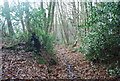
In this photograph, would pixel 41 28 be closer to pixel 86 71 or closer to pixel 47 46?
pixel 47 46

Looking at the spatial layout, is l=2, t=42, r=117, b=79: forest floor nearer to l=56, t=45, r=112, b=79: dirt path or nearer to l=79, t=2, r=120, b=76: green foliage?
l=56, t=45, r=112, b=79: dirt path

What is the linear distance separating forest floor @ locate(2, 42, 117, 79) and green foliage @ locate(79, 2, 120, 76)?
41cm

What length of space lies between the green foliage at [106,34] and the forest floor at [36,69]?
407mm

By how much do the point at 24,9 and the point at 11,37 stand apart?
1052 mm

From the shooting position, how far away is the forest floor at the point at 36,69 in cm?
363

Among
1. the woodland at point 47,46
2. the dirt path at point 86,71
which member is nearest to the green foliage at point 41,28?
the woodland at point 47,46

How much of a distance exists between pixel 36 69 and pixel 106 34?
2.06 metres

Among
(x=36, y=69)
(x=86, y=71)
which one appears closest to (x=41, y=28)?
(x=36, y=69)

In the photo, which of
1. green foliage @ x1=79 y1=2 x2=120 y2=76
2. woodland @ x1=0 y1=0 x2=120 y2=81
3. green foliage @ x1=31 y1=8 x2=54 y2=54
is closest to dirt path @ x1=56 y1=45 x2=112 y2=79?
woodland @ x1=0 y1=0 x2=120 y2=81

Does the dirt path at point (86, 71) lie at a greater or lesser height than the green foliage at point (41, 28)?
lesser

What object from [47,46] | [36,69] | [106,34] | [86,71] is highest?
[106,34]

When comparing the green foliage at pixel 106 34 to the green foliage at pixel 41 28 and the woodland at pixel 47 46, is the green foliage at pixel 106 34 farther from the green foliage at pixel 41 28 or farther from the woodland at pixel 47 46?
the green foliage at pixel 41 28

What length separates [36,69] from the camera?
13.6 feet

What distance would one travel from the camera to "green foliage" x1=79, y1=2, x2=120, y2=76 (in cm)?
404
